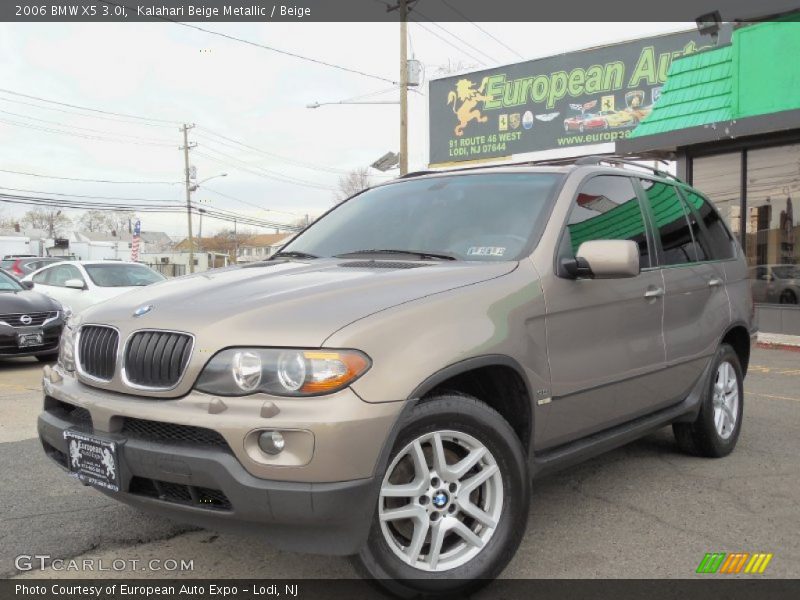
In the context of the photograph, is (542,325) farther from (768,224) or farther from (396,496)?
(768,224)

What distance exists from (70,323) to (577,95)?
14622 mm

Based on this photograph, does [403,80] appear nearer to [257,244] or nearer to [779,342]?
[779,342]

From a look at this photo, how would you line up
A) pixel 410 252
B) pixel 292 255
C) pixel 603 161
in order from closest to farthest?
pixel 410 252
pixel 292 255
pixel 603 161

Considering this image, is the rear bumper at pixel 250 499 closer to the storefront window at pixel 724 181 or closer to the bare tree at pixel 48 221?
the storefront window at pixel 724 181

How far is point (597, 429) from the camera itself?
11.7 ft

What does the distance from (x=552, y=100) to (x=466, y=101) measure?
257 cm

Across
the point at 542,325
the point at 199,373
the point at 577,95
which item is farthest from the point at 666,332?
the point at 577,95

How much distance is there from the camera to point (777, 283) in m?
12.5

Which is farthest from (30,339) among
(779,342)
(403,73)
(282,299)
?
(403,73)

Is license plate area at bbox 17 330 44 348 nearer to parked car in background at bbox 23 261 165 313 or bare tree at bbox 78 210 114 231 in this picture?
parked car in background at bbox 23 261 165 313

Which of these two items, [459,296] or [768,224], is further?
[768,224]

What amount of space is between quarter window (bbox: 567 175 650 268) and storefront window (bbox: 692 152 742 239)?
376 inches

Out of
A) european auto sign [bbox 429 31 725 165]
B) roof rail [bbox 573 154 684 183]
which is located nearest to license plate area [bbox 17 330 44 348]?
roof rail [bbox 573 154 684 183]
